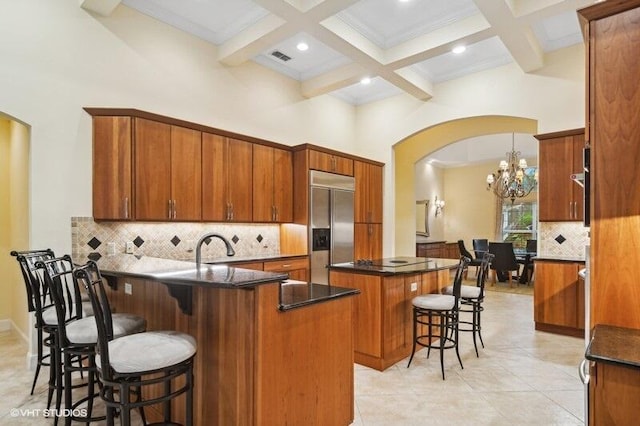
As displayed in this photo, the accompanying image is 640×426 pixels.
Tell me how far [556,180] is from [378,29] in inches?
118

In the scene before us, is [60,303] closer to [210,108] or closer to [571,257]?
[210,108]

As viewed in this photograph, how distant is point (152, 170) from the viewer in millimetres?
3865

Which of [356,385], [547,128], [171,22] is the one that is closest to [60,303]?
[356,385]

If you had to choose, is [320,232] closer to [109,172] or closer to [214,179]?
[214,179]

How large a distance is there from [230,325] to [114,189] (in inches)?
101

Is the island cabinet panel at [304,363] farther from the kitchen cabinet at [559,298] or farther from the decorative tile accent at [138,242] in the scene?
the kitchen cabinet at [559,298]

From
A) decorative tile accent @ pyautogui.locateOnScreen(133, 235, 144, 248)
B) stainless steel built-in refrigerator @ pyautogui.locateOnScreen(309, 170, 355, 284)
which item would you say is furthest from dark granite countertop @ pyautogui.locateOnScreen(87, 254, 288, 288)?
stainless steel built-in refrigerator @ pyautogui.locateOnScreen(309, 170, 355, 284)

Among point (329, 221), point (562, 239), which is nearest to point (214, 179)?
point (329, 221)

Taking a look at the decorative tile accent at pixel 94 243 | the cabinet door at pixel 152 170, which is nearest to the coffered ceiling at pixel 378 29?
the cabinet door at pixel 152 170

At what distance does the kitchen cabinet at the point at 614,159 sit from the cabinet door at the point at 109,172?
12.5 feet

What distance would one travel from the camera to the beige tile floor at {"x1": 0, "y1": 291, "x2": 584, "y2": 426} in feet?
8.38

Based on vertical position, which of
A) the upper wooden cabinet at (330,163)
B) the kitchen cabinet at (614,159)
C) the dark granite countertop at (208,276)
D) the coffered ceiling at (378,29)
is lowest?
the dark granite countertop at (208,276)

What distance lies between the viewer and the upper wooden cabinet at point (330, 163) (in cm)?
535

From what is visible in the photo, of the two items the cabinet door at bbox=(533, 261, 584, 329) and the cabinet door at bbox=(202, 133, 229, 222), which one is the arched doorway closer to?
the cabinet door at bbox=(533, 261, 584, 329)
